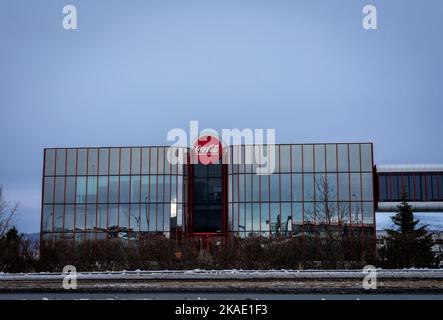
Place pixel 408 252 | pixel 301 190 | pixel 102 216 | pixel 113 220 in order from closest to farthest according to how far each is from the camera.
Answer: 1. pixel 408 252
2. pixel 301 190
3. pixel 113 220
4. pixel 102 216

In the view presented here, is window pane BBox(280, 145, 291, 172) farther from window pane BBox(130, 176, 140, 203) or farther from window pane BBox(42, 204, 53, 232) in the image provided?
window pane BBox(42, 204, 53, 232)

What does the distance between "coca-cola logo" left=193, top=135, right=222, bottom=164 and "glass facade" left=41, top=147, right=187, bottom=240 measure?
7.27 feet

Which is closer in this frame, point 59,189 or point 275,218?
point 275,218

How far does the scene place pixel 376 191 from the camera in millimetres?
59281

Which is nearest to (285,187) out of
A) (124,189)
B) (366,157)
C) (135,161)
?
(366,157)

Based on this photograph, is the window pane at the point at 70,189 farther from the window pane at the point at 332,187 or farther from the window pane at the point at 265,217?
the window pane at the point at 332,187

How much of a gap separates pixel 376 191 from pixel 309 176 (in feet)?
34.0

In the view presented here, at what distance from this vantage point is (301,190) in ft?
173

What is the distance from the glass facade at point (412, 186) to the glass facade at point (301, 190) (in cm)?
709

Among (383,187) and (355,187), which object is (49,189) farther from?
(383,187)

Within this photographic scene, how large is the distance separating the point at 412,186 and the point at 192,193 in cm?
2309
